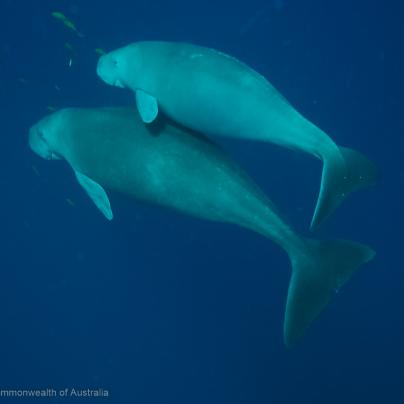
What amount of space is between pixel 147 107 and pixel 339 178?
2.26 m

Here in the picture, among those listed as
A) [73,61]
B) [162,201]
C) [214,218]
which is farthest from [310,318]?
[73,61]

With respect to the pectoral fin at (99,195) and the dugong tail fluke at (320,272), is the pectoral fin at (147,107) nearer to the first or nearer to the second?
the pectoral fin at (99,195)

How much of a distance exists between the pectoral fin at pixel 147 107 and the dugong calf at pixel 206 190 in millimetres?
411

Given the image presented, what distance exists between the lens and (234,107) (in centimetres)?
501

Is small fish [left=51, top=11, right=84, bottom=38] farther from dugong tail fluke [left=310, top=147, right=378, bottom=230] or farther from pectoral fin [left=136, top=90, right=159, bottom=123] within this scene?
dugong tail fluke [left=310, top=147, right=378, bottom=230]

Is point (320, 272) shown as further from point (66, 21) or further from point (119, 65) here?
point (66, 21)

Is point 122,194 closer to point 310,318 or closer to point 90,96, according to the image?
point 310,318

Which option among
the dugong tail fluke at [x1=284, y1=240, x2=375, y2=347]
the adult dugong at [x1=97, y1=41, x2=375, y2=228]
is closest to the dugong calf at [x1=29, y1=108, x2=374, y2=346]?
the dugong tail fluke at [x1=284, y1=240, x2=375, y2=347]

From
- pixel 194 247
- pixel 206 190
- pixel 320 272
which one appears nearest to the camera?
pixel 206 190

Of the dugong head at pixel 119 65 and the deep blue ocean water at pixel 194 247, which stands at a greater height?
the dugong head at pixel 119 65

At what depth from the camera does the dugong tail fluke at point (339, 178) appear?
15.7ft

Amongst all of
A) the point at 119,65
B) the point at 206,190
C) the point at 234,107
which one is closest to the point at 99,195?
the point at 206,190

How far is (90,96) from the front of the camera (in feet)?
31.5

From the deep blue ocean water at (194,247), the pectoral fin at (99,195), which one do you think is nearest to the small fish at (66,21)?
the deep blue ocean water at (194,247)
